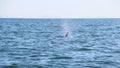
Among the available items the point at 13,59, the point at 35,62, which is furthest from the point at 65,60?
the point at 13,59

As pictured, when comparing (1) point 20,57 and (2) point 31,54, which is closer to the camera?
(1) point 20,57

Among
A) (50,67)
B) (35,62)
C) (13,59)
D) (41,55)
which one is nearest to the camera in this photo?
(50,67)

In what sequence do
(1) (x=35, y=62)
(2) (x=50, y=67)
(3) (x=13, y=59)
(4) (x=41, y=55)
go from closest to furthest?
(2) (x=50, y=67) < (1) (x=35, y=62) < (3) (x=13, y=59) < (4) (x=41, y=55)

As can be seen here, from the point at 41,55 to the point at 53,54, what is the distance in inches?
56.7

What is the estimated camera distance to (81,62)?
2747 cm

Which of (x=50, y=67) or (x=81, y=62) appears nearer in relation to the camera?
(x=50, y=67)

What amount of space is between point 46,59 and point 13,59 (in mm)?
3157

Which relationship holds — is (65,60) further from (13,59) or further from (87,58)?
(13,59)

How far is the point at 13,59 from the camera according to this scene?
29234 millimetres

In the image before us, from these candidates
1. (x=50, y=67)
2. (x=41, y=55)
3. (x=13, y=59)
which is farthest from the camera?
(x=41, y=55)

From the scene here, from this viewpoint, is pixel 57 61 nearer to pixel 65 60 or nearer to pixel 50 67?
pixel 65 60

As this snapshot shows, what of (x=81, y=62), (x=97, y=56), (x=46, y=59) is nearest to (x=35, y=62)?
(x=46, y=59)

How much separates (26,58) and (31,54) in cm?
292

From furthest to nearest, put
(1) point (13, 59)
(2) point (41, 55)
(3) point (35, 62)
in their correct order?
(2) point (41, 55), (1) point (13, 59), (3) point (35, 62)
